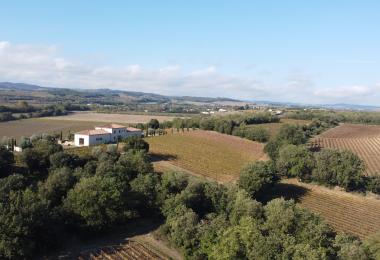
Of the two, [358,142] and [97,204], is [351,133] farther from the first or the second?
[97,204]

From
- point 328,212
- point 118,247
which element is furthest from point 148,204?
point 328,212

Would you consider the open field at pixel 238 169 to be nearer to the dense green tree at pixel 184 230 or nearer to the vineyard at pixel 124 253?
the dense green tree at pixel 184 230

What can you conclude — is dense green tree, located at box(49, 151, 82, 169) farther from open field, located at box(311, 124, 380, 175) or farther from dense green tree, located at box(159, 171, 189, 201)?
open field, located at box(311, 124, 380, 175)

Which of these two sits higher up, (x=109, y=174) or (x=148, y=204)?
(x=109, y=174)

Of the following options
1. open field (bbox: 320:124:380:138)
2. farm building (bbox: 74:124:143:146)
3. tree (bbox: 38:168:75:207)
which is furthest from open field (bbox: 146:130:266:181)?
open field (bbox: 320:124:380:138)

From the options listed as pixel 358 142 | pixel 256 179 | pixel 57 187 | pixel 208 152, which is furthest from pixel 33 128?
pixel 358 142

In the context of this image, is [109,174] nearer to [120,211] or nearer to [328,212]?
[120,211]

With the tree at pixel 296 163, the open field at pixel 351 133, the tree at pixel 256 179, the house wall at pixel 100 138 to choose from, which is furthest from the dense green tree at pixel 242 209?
the open field at pixel 351 133
